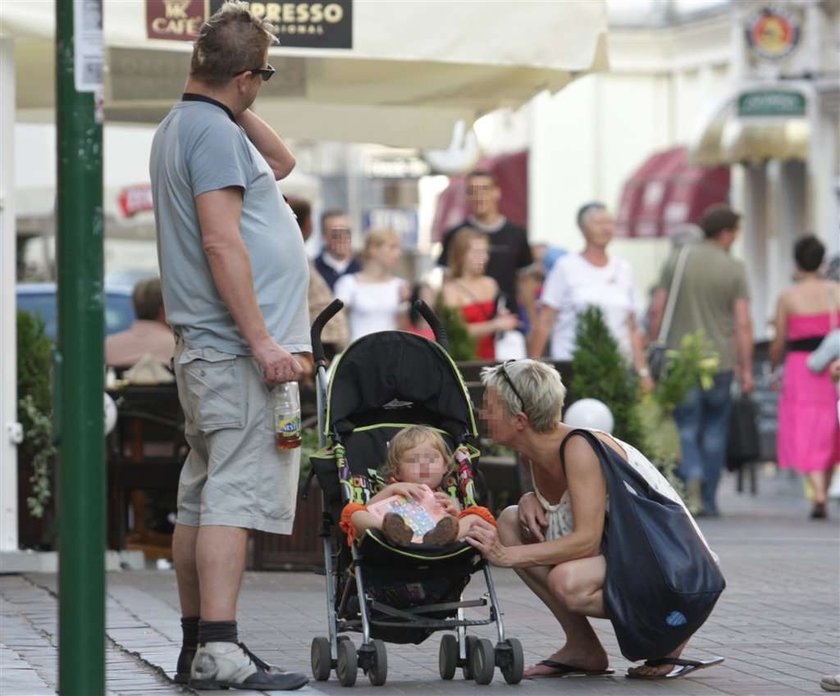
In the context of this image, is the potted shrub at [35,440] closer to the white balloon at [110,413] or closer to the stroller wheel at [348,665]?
the white balloon at [110,413]

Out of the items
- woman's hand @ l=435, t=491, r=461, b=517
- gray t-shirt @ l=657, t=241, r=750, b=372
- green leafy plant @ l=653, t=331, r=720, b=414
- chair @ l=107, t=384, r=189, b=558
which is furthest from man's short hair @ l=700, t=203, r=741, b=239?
woman's hand @ l=435, t=491, r=461, b=517

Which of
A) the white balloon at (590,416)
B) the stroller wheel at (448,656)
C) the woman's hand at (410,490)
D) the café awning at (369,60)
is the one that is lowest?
the stroller wheel at (448,656)

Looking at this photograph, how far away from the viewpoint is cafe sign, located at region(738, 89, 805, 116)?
94.9ft

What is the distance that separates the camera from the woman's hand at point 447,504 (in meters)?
7.22

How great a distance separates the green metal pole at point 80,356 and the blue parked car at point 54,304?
8.70 metres

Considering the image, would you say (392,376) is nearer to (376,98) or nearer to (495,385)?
(495,385)

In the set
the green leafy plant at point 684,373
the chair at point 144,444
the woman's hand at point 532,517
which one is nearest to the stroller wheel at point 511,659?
the woman's hand at point 532,517

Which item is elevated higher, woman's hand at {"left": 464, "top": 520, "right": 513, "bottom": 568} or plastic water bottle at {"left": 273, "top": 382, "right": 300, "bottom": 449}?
plastic water bottle at {"left": 273, "top": 382, "right": 300, "bottom": 449}

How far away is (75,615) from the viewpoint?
552cm

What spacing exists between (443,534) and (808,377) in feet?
30.7

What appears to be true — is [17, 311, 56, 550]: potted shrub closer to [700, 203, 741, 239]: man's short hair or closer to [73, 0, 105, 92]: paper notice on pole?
[73, 0, 105, 92]: paper notice on pole

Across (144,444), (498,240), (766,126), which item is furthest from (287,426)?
(766,126)

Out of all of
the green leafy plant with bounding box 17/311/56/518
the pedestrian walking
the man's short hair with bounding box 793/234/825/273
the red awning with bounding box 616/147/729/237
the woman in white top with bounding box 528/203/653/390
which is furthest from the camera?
the red awning with bounding box 616/147/729/237

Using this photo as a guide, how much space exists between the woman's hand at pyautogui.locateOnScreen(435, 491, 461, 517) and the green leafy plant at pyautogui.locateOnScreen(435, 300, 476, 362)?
4.71m
